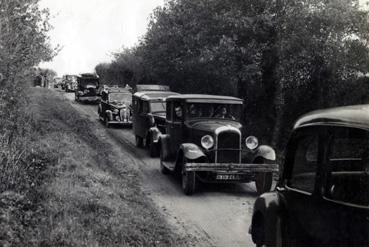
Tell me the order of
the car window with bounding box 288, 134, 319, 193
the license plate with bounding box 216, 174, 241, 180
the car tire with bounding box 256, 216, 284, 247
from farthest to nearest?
the license plate with bounding box 216, 174, 241, 180 < the car tire with bounding box 256, 216, 284, 247 < the car window with bounding box 288, 134, 319, 193

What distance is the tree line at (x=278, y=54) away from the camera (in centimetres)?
1641

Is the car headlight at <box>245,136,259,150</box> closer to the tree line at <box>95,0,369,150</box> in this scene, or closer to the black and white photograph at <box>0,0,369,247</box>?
the black and white photograph at <box>0,0,369,247</box>

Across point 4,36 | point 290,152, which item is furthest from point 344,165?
point 4,36

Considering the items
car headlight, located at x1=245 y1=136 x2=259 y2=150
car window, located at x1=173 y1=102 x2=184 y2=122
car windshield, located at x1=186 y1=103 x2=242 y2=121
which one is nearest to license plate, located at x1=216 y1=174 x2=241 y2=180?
car headlight, located at x1=245 y1=136 x2=259 y2=150

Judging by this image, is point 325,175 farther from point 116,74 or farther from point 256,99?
point 116,74

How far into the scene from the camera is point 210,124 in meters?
11.2

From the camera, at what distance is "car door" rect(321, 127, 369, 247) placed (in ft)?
12.2

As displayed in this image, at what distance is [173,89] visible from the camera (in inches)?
1115

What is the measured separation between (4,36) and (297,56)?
404 inches

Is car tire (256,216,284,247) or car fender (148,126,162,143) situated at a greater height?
car fender (148,126,162,143)

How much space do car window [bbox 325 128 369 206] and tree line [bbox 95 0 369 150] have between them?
1179 centimetres

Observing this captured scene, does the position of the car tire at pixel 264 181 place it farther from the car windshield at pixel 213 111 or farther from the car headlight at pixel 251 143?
the car windshield at pixel 213 111

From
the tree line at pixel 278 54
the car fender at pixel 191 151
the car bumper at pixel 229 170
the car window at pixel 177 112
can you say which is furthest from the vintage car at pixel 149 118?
the car bumper at pixel 229 170

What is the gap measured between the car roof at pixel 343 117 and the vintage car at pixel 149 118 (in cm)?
1004
